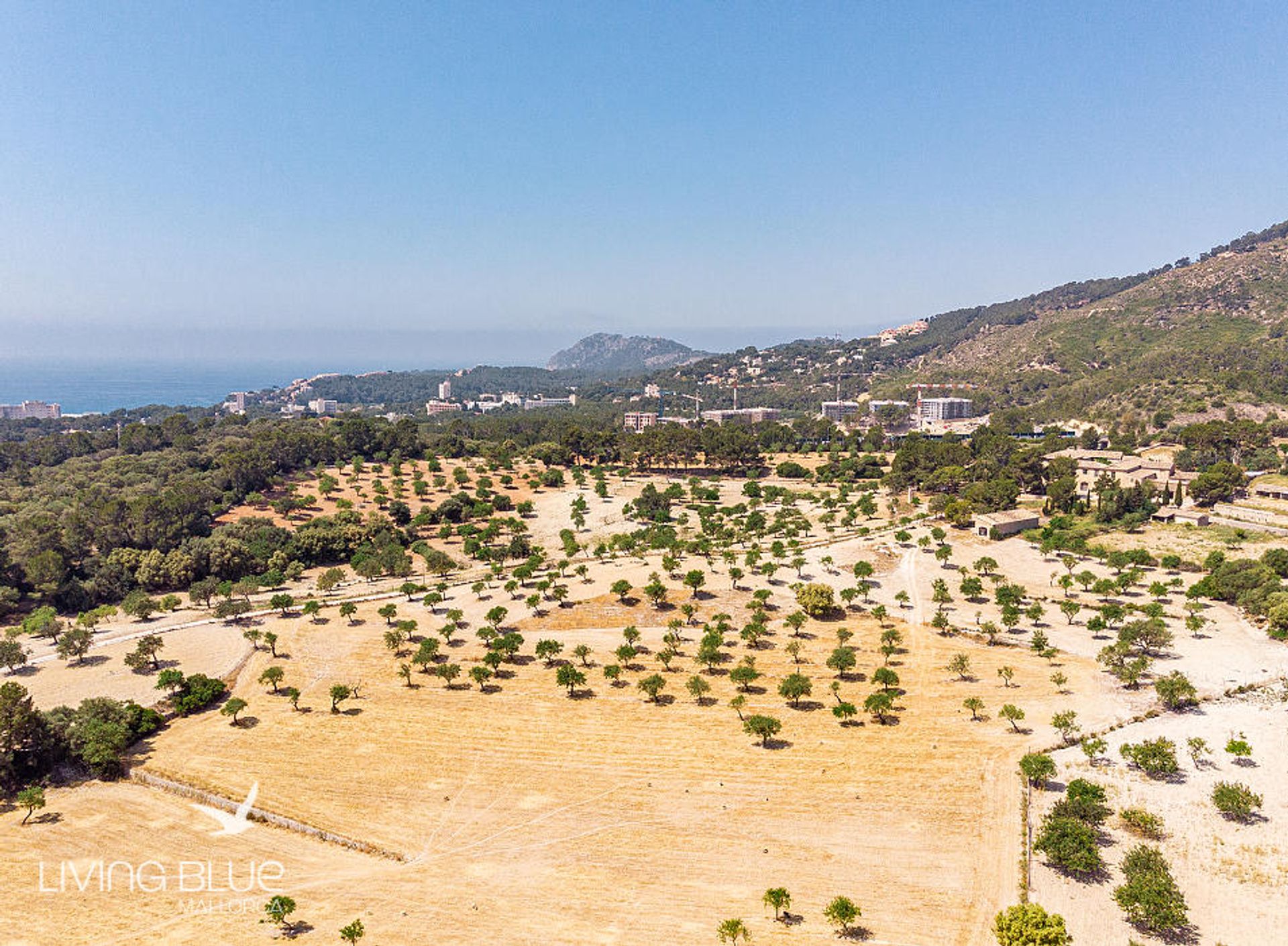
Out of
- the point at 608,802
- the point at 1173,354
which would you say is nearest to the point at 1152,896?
the point at 608,802

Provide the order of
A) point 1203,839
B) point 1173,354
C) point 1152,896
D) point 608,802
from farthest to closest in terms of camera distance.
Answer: point 1173,354
point 608,802
point 1203,839
point 1152,896

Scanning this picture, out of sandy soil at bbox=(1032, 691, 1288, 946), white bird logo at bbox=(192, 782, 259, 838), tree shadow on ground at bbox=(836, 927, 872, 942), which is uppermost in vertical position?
sandy soil at bbox=(1032, 691, 1288, 946)

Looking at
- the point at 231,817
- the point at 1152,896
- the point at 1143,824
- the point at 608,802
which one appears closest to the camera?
the point at 1152,896

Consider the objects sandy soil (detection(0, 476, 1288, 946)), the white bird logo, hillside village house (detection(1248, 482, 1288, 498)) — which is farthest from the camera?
hillside village house (detection(1248, 482, 1288, 498))

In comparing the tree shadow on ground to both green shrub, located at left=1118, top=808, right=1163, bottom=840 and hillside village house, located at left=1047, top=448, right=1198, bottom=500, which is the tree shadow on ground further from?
hillside village house, located at left=1047, top=448, right=1198, bottom=500

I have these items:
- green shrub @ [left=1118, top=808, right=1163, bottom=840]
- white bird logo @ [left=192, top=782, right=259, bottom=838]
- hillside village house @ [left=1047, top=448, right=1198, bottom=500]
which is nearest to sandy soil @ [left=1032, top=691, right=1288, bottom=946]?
green shrub @ [left=1118, top=808, right=1163, bottom=840]

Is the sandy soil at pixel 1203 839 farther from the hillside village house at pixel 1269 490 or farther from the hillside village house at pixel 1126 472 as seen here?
the hillside village house at pixel 1269 490

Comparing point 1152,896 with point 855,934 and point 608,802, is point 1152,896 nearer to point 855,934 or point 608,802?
point 855,934

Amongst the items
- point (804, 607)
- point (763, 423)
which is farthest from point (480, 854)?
point (763, 423)
